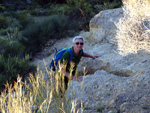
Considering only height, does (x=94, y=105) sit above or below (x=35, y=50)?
above

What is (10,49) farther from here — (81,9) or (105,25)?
(81,9)

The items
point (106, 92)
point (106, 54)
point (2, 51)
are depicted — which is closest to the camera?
point (106, 92)

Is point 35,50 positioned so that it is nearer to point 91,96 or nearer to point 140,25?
point 140,25

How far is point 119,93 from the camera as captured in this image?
3.43m

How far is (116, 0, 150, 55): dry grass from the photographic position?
201 inches

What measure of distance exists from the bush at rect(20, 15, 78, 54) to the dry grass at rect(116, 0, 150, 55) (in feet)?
14.3

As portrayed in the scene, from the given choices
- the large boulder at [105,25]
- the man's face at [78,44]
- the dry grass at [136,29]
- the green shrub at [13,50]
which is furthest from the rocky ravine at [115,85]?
the green shrub at [13,50]

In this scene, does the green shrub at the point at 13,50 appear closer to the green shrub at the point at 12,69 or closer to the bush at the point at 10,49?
the bush at the point at 10,49

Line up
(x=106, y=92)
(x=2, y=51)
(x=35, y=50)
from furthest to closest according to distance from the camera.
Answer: (x=35, y=50) → (x=2, y=51) → (x=106, y=92)

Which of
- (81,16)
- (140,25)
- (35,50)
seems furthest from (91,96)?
(81,16)

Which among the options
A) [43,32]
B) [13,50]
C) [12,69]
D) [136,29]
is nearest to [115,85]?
[136,29]

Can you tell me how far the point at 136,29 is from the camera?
527 cm

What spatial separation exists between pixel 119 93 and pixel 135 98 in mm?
269

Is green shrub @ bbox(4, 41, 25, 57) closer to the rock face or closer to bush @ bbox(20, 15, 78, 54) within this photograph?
bush @ bbox(20, 15, 78, 54)
